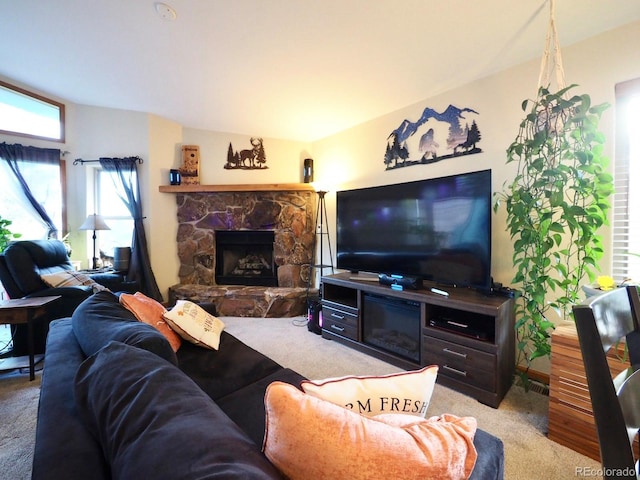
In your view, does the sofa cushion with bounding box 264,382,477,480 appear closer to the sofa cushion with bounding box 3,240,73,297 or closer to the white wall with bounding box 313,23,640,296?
the white wall with bounding box 313,23,640,296

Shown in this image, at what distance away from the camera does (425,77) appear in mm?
2432

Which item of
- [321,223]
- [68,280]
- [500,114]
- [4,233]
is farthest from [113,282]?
[500,114]

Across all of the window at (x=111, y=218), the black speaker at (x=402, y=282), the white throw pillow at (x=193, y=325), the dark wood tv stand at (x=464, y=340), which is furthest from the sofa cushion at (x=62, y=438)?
the window at (x=111, y=218)

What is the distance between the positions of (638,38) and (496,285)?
1754 millimetres

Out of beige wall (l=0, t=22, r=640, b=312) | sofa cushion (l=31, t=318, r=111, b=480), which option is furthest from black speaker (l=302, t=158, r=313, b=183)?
sofa cushion (l=31, t=318, r=111, b=480)

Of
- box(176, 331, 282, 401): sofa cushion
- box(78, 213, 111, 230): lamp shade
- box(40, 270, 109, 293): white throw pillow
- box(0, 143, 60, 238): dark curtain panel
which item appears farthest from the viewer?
box(78, 213, 111, 230): lamp shade

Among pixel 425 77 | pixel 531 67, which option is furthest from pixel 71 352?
pixel 531 67

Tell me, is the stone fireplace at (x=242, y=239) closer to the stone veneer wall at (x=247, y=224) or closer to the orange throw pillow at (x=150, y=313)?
the stone veneer wall at (x=247, y=224)

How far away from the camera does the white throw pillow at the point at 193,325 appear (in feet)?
5.30

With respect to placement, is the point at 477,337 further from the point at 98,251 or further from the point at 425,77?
the point at 98,251

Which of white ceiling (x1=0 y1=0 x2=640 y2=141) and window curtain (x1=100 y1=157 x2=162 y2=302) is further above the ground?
white ceiling (x1=0 y1=0 x2=640 y2=141)

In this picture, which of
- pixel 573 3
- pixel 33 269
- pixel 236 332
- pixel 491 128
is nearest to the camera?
pixel 573 3

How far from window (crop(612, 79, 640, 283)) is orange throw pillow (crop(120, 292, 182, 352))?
2.80m

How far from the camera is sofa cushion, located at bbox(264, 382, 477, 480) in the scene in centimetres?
49
